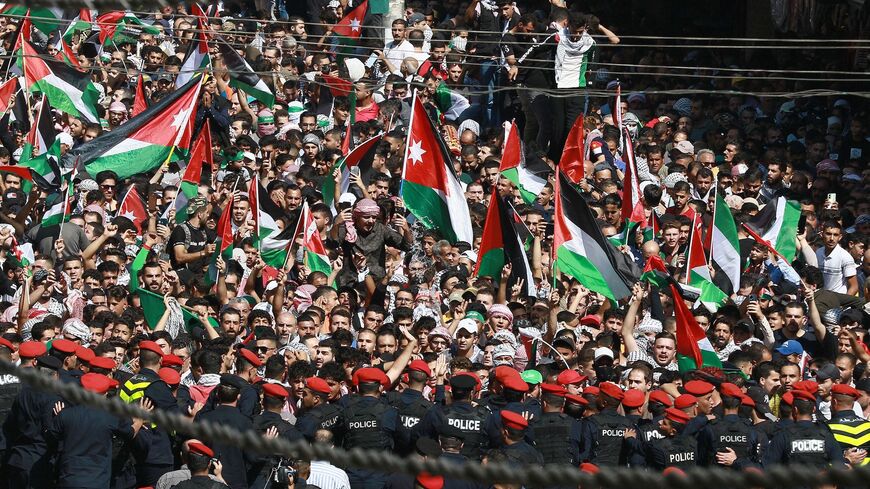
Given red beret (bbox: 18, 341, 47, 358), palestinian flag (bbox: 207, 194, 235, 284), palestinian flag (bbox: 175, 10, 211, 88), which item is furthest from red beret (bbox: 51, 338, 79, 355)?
palestinian flag (bbox: 175, 10, 211, 88)

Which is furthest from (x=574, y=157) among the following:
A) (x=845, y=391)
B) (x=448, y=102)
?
(x=845, y=391)

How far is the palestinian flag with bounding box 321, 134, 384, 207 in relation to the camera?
16.0m

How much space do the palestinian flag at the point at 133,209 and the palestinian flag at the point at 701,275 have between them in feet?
18.4

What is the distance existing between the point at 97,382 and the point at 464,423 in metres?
2.51

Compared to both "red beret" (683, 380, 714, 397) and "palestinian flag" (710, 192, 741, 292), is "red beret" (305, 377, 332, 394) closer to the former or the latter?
"red beret" (683, 380, 714, 397)

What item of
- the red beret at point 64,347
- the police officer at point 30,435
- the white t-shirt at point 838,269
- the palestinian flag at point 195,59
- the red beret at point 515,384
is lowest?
the police officer at point 30,435

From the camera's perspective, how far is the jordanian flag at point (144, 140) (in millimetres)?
16719

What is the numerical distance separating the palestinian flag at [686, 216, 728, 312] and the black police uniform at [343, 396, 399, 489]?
165 inches

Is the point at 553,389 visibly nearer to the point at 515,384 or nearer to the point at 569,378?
the point at 515,384

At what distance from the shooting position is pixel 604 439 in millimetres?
10727

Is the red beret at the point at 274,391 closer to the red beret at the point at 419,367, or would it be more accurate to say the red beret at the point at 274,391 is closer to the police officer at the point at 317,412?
the police officer at the point at 317,412

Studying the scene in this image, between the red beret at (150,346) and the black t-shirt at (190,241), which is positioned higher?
the black t-shirt at (190,241)

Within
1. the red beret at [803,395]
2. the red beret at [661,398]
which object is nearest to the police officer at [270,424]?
the red beret at [661,398]

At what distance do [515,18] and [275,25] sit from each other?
162 inches
